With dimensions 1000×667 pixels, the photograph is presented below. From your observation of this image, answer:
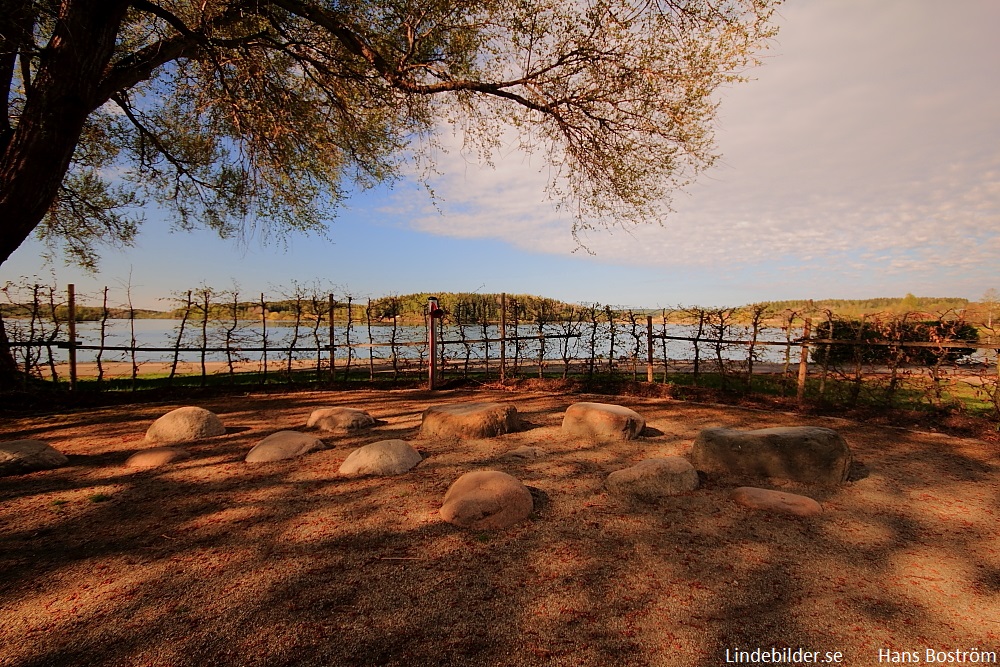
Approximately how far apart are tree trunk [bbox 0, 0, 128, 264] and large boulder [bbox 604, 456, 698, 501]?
8680mm

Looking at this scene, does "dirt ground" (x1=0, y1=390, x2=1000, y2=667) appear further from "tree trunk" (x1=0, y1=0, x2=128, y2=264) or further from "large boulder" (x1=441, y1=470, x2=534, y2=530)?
"tree trunk" (x1=0, y1=0, x2=128, y2=264)

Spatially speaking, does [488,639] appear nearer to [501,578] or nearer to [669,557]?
[501,578]

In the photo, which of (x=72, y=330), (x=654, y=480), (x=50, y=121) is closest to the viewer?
(x=654, y=480)

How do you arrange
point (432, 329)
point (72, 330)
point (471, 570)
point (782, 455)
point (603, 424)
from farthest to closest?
1. point (432, 329)
2. point (72, 330)
3. point (603, 424)
4. point (782, 455)
5. point (471, 570)

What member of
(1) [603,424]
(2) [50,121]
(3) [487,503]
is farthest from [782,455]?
(2) [50,121]

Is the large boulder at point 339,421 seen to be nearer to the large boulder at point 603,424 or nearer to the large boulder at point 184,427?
the large boulder at point 184,427

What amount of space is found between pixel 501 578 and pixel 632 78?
8701 millimetres

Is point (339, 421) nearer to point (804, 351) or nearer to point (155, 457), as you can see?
point (155, 457)

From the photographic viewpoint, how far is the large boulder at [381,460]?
15.5 feet

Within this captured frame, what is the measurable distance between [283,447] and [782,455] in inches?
224

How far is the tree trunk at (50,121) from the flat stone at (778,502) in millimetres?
9761

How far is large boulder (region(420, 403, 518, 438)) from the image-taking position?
5.98 m

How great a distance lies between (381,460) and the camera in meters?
4.80

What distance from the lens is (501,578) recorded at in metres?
2.77
